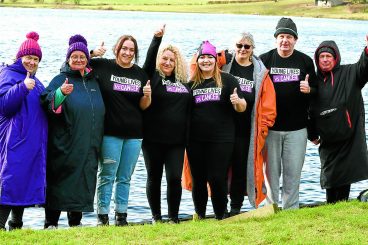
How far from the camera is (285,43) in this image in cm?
1082

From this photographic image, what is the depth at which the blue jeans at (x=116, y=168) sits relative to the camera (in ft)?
33.0

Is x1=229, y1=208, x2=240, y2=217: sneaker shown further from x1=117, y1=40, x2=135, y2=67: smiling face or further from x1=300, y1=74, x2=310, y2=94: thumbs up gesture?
x1=117, y1=40, x2=135, y2=67: smiling face

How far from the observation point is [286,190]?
11273mm

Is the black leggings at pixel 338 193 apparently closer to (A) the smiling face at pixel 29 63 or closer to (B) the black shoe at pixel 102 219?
(B) the black shoe at pixel 102 219

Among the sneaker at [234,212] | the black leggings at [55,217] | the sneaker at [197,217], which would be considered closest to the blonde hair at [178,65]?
the sneaker at [197,217]

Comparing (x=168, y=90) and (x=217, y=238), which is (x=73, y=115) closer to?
(x=168, y=90)

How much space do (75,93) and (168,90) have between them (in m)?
1.31

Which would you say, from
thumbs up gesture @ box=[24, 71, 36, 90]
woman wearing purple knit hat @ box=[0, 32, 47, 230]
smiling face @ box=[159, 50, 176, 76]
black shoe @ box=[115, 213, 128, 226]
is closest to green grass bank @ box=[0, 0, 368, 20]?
smiling face @ box=[159, 50, 176, 76]

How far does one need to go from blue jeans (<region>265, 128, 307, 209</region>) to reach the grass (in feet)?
4.09

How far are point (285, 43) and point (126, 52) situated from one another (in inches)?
92.0

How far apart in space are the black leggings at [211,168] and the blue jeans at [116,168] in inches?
32.1

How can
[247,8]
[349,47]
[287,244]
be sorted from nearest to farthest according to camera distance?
[287,244] < [349,47] < [247,8]

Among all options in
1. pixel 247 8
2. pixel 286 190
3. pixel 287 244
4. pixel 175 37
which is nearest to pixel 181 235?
pixel 287 244

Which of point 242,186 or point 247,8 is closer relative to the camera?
point 242,186
